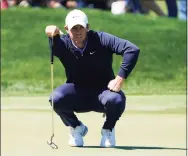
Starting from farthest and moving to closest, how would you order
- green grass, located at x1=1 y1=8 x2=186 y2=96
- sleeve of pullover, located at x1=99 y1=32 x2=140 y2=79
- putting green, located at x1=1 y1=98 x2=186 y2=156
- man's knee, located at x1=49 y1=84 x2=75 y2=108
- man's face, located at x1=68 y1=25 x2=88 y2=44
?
green grass, located at x1=1 y1=8 x2=186 y2=96
man's knee, located at x1=49 y1=84 x2=75 y2=108
sleeve of pullover, located at x1=99 y1=32 x2=140 y2=79
man's face, located at x1=68 y1=25 x2=88 y2=44
putting green, located at x1=1 y1=98 x2=186 y2=156

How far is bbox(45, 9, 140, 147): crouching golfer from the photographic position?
7156 mm

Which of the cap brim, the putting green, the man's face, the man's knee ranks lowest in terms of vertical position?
the putting green

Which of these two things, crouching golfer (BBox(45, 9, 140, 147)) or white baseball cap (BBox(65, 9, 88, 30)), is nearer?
white baseball cap (BBox(65, 9, 88, 30))

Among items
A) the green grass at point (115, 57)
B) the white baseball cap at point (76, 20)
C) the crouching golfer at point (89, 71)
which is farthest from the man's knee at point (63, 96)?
the green grass at point (115, 57)

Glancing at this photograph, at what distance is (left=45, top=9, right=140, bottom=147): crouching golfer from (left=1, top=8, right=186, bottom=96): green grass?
5.32 metres

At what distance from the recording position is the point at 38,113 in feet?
34.3

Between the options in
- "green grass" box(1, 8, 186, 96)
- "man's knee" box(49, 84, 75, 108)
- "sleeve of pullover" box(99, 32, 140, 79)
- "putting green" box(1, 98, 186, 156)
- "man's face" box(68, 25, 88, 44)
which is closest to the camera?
"putting green" box(1, 98, 186, 156)

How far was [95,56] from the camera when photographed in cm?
723

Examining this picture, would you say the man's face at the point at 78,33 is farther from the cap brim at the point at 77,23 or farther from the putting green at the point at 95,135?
the putting green at the point at 95,135

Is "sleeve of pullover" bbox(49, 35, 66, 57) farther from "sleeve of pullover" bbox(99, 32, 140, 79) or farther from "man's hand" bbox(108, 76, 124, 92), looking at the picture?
"man's hand" bbox(108, 76, 124, 92)

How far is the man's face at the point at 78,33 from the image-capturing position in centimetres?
705

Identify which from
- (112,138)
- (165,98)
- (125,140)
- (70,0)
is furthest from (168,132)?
(70,0)

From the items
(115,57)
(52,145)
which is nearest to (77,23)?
(52,145)

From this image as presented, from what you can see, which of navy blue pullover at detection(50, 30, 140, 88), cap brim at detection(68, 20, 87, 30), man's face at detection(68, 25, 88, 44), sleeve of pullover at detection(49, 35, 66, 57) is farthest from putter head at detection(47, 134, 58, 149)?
cap brim at detection(68, 20, 87, 30)
